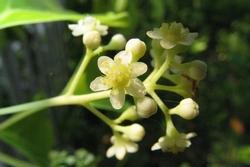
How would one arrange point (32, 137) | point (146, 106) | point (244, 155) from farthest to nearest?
1. point (244, 155)
2. point (32, 137)
3. point (146, 106)

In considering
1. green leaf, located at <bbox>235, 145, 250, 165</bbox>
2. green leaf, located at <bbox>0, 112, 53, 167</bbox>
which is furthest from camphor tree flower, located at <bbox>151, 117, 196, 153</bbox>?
green leaf, located at <bbox>235, 145, 250, 165</bbox>

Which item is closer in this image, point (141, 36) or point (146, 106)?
point (146, 106)

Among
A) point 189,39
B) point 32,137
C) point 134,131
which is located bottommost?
point 32,137

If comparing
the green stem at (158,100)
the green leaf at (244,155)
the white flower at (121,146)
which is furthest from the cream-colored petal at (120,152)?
the green leaf at (244,155)

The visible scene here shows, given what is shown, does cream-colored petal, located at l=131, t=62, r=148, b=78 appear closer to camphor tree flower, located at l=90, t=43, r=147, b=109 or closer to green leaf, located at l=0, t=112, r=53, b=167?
camphor tree flower, located at l=90, t=43, r=147, b=109

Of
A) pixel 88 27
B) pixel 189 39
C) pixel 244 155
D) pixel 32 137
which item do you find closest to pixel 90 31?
pixel 88 27

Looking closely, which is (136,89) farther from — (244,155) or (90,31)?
(244,155)

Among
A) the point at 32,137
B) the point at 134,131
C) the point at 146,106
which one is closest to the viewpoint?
the point at 146,106

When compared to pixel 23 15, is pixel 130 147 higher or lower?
lower
